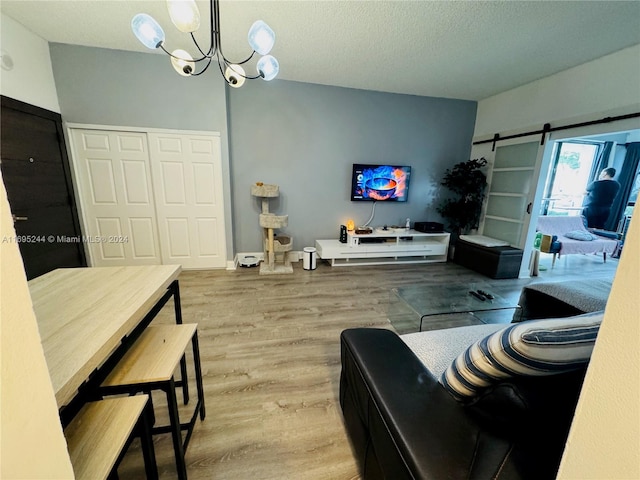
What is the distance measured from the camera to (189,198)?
3.34 metres

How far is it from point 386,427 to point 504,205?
4172 mm

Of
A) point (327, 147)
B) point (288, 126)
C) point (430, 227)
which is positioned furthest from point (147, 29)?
point (430, 227)

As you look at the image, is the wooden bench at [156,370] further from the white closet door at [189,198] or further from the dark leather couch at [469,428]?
the white closet door at [189,198]

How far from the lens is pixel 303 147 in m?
3.71

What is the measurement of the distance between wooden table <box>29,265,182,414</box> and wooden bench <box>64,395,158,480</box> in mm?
83

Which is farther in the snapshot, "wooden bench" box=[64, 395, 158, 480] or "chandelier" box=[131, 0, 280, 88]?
"chandelier" box=[131, 0, 280, 88]

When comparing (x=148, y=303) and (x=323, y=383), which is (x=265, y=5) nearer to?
(x=148, y=303)

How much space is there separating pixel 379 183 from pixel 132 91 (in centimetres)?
343

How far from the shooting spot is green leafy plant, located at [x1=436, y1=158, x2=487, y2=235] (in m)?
3.93

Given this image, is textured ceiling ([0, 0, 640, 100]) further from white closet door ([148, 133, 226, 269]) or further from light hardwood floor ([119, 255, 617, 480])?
light hardwood floor ([119, 255, 617, 480])

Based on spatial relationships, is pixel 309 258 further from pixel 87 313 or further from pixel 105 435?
pixel 105 435

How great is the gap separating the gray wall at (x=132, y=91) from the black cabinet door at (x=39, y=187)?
15.2 inches

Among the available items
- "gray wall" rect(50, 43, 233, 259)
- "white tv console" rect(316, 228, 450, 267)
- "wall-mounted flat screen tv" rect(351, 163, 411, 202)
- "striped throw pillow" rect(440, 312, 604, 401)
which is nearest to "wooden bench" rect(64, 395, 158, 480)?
"striped throw pillow" rect(440, 312, 604, 401)

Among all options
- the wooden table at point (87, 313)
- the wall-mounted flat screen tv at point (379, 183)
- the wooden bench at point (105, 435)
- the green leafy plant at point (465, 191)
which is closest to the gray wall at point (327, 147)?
the wall-mounted flat screen tv at point (379, 183)
